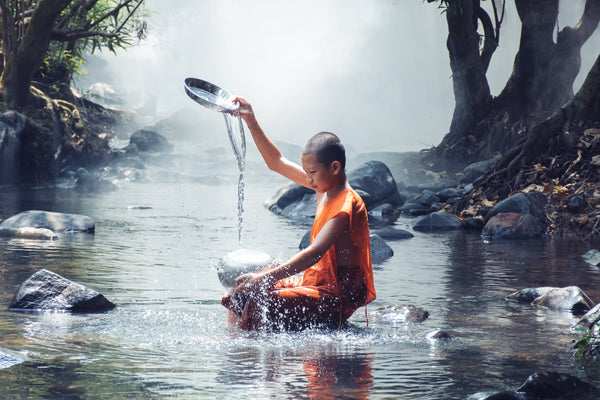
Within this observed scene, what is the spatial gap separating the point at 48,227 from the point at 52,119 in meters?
10.4

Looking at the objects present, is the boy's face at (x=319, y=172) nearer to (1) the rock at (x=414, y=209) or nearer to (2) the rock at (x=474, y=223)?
(2) the rock at (x=474, y=223)

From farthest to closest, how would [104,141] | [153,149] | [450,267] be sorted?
[153,149] < [104,141] < [450,267]

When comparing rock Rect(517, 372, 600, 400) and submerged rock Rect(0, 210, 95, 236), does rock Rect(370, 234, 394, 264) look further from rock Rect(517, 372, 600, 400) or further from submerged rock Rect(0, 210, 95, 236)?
rock Rect(517, 372, 600, 400)

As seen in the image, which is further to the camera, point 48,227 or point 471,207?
point 471,207

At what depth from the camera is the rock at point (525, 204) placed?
1227 centimetres

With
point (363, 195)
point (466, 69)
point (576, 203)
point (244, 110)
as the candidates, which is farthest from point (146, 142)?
point (244, 110)

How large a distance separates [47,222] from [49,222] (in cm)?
4

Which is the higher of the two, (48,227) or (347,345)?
(48,227)

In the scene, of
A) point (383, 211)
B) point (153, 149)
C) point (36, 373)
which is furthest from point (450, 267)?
point (153, 149)

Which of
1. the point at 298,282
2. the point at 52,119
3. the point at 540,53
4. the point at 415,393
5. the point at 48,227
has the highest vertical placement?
the point at 540,53

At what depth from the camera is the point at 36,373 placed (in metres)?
3.82

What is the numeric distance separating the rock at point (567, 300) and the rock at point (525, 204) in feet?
20.2

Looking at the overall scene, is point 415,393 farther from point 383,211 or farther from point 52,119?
point 52,119

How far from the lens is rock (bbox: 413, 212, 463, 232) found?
12930 millimetres
